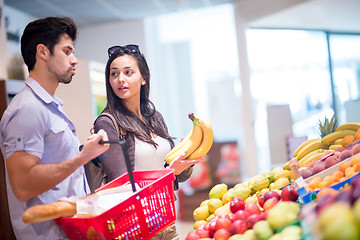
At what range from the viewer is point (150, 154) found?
200cm

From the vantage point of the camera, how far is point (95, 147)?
150 cm

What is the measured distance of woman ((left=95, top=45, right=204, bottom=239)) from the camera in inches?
74.8

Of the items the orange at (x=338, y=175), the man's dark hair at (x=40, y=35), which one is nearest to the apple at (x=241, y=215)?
the orange at (x=338, y=175)

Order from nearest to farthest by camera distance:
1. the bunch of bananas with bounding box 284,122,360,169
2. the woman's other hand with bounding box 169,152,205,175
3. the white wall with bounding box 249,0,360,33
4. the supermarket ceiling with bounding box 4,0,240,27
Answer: the woman's other hand with bounding box 169,152,205,175
the bunch of bananas with bounding box 284,122,360,169
the white wall with bounding box 249,0,360,33
the supermarket ceiling with bounding box 4,0,240,27

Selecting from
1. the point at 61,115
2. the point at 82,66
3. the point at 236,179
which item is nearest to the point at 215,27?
the point at 236,179

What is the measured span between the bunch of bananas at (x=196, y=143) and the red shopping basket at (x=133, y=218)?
10.9 inches

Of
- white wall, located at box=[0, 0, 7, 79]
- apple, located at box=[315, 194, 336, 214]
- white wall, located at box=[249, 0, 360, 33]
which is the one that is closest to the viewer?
apple, located at box=[315, 194, 336, 214]

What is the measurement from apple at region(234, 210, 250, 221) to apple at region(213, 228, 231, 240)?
0.08m

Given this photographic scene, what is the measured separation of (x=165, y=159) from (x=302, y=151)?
3.00 feet

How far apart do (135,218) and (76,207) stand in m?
0.23

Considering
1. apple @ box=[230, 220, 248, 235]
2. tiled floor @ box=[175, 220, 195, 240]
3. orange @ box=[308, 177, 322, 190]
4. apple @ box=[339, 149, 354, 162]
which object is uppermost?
apple @ box=[339, 149, 354, 162]

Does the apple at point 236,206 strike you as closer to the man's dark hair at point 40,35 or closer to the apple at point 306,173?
the apple at point 306,173

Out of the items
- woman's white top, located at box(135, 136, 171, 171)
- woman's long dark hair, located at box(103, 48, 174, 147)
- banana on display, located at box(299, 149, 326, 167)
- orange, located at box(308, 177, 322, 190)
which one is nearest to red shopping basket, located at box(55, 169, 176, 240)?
woman's white top, located at box(135, 136, 171, 171)

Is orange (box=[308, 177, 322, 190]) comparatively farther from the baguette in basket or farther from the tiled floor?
the tiled floor
